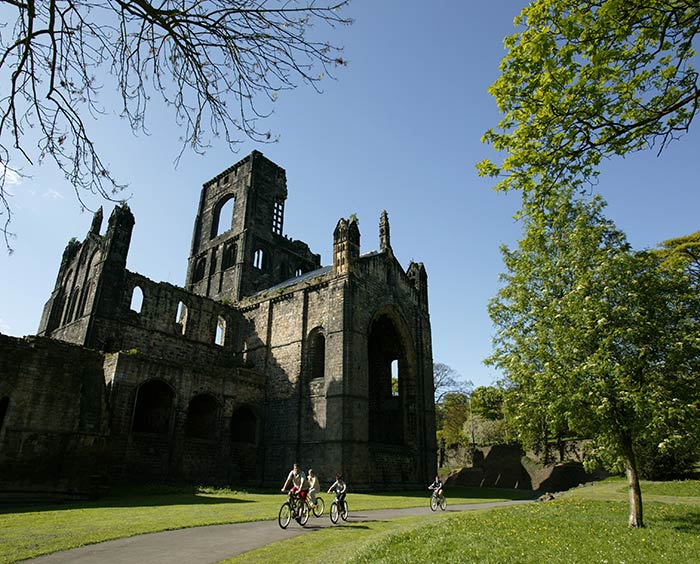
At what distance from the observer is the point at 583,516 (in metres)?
11.8

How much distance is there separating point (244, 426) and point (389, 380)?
1028 cm

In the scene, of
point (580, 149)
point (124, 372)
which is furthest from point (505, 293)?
point (124, 372)

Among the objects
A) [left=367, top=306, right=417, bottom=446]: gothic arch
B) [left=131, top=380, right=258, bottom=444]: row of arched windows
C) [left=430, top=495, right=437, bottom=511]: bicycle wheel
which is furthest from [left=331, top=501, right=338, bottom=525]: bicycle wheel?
[left=367, top=306, right=417, bottom=446]: gothic arch

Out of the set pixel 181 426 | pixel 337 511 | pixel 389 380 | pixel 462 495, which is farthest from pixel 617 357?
pixel 389 380

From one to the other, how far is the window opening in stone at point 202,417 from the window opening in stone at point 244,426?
1.93 meters

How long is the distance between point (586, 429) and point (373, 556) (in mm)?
6929

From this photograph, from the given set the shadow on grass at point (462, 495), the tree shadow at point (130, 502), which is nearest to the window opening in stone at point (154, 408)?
the tree shadow at point (130, 502)

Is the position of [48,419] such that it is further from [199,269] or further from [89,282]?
[199,269]

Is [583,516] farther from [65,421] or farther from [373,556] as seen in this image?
[65,421]

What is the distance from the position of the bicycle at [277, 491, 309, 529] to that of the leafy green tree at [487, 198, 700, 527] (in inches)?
239

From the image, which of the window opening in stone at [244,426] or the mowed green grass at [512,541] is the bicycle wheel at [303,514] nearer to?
the mowed green grass at [512,541]

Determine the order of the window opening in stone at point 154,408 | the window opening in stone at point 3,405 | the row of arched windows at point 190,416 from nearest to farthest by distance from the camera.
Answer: the window opening in stone at point 3,405
the window opening in stone at point 154,408
the row of arched windows at point 190,416

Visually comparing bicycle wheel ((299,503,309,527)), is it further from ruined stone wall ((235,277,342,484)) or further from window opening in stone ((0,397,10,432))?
window opening in stone ((0,397,10,432))

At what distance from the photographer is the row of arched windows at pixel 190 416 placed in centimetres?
2261
